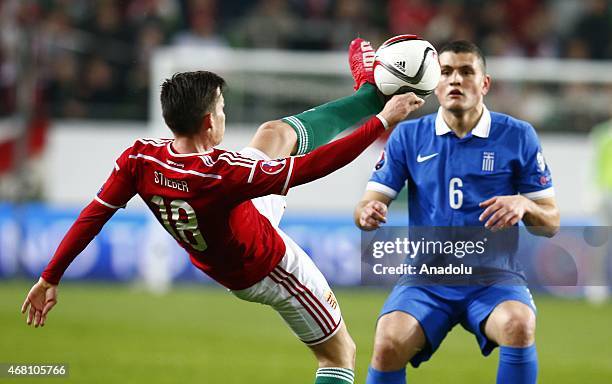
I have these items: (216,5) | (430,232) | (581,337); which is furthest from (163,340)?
(216,5)

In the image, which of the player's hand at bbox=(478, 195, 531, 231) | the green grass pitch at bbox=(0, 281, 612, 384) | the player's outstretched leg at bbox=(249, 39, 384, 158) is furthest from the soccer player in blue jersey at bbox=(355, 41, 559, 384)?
the green grass pitch at bbox=(0, 281, 612, 384)

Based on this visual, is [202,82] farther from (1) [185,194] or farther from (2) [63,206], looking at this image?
(2) [63,206]

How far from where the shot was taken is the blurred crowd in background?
48.6 ft

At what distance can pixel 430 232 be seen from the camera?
5477mm

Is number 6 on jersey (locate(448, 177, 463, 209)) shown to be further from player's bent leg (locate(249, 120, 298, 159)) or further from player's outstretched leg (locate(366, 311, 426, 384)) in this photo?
player's bent leg (locate(249, 120, 298, 159))

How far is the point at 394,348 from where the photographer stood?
510 centimetres

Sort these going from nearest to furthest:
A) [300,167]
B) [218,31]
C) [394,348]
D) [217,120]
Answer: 1. [300,167]
2. [217,120]
3. [394,348]
4. [218,31]

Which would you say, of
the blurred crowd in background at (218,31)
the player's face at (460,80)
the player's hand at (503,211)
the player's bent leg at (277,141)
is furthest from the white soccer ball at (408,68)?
the blurred crowd in background at (218,31)

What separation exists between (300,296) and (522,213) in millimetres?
1164

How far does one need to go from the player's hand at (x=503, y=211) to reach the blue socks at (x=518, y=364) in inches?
23.5

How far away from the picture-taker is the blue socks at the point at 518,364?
Result: 4969mm

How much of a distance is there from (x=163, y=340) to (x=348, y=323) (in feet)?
6.46

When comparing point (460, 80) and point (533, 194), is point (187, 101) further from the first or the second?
point (533, 194)

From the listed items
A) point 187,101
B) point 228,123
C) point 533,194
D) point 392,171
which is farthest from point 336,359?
point 228,123
